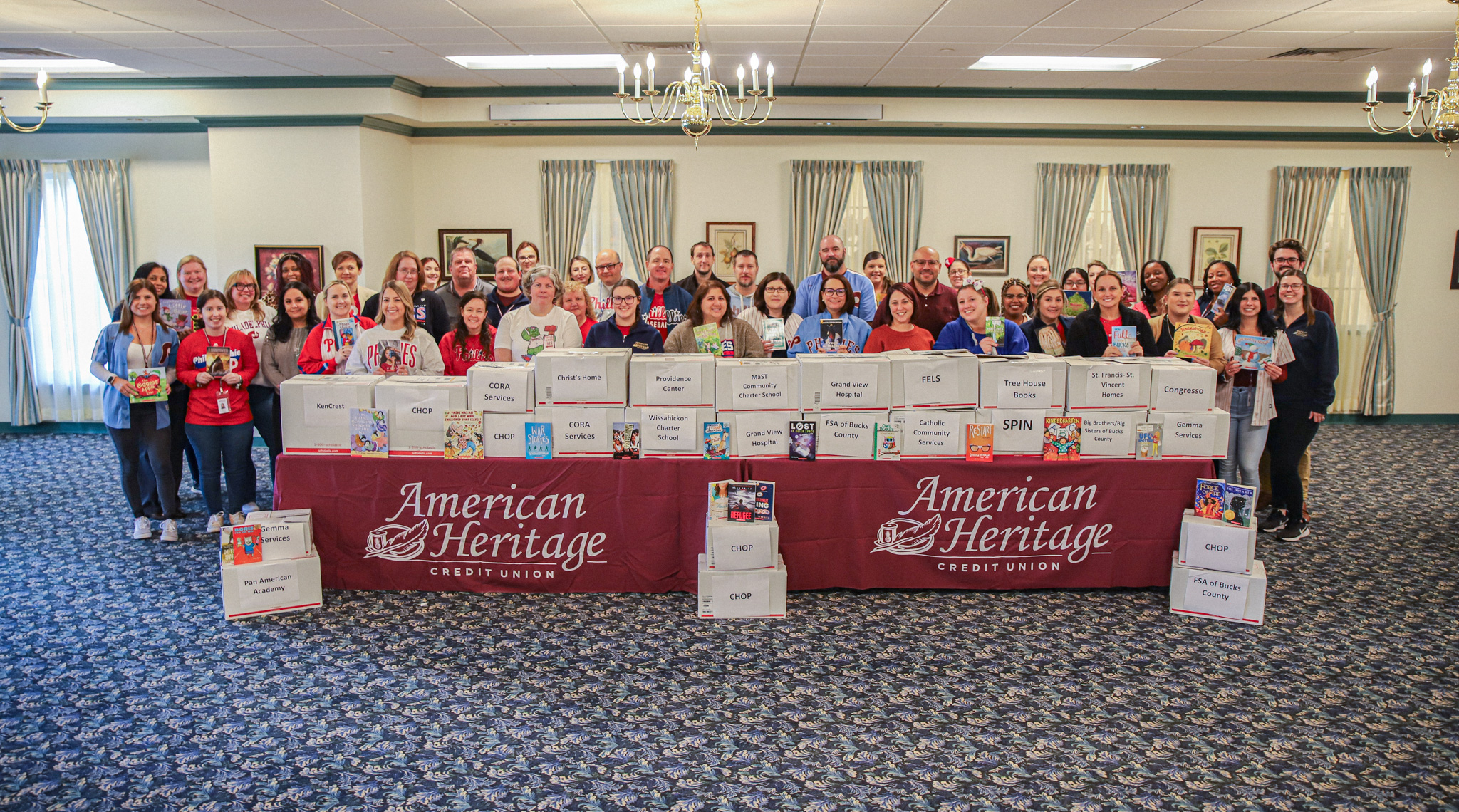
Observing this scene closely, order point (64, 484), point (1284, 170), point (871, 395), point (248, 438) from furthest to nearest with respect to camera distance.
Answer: point (1284, 170) → point (64, 484) → point (248, 438) → point (871, 395)

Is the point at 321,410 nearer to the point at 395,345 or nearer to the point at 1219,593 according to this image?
the point at 395,345

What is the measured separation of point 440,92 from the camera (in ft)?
28.8

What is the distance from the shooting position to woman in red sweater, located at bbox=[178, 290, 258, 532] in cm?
523

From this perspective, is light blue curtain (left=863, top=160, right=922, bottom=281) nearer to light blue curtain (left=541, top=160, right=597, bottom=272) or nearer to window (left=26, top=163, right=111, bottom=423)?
light blue curtain (left=541, top=160, right=597, bottom=272)

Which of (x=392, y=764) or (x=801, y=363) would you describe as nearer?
(x=392, y=764)

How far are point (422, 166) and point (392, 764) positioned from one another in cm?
779

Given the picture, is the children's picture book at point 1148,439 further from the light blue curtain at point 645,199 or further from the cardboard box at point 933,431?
the light blue curtain at point 645,199

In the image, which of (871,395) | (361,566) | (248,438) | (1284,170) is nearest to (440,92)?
(248,438)

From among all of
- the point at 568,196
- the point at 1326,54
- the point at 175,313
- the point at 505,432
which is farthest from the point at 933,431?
the point at 568,196

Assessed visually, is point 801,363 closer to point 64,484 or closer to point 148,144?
point 64,484

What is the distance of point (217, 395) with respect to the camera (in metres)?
5.30

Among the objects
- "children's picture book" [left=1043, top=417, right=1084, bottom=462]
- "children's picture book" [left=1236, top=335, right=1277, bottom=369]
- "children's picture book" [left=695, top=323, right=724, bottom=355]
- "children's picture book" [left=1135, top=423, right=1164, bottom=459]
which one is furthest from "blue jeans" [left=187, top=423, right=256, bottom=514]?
"children's picture book" [left=1236, top=335, right=1277, bottom=369]

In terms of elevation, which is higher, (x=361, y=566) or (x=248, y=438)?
(x=248, y=438)

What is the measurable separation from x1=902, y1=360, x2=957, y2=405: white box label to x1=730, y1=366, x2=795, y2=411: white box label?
1.92 ft
